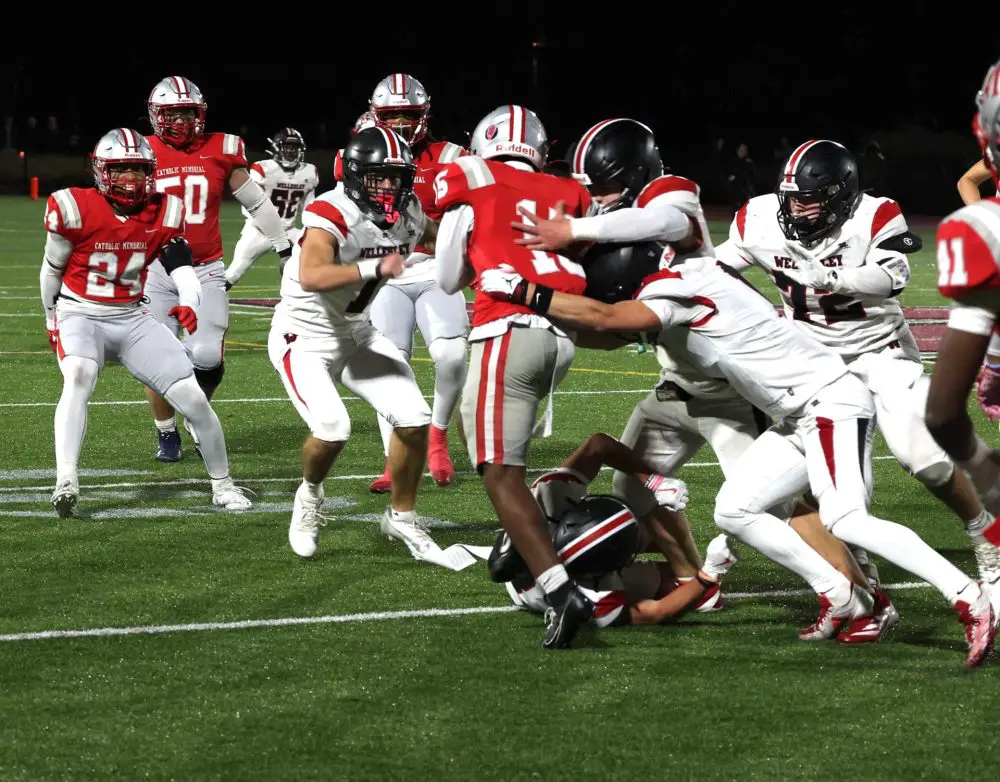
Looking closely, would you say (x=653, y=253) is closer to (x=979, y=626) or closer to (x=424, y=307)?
(x=979, y=626)

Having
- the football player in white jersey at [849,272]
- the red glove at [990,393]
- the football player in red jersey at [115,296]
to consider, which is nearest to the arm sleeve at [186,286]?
the football player in red jersey at [115,296]

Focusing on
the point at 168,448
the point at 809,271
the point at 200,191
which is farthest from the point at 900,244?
the point at 200,191

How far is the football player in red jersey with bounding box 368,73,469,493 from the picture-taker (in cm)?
749

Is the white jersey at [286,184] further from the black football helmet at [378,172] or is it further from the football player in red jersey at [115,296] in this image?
the black football helmet at [378,172]

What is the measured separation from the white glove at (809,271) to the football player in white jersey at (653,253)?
57 cm

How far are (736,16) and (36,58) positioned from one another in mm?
18034

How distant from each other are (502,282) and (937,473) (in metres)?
1.53

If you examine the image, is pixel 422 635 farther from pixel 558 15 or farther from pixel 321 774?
pixel 558 15

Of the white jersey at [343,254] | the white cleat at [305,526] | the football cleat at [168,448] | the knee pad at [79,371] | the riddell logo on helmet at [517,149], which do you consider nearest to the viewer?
the riddell logo on helmet at [517,149]

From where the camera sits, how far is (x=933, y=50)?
41.8 meters

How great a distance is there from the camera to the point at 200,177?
8.74 meters

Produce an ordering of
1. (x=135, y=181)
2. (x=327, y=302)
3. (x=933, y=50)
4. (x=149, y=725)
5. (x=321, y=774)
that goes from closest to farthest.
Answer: (x=321, y=774)
(x=149, y=725)
(x=327, y=302)
(x=135, y=181)
(x=933, y=50)

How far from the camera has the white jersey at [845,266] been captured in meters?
5.64

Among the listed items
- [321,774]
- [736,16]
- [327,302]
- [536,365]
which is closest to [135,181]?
[327,302]
